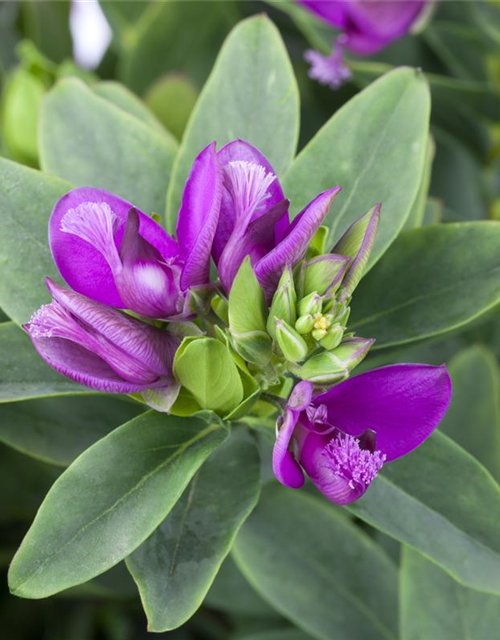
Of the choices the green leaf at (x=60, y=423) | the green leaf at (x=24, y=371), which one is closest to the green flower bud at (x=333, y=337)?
the green leaf at (x=24, y=371)

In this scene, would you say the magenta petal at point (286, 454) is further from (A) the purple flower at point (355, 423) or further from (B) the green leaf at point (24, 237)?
(B) the green leaf at point (24, 237)

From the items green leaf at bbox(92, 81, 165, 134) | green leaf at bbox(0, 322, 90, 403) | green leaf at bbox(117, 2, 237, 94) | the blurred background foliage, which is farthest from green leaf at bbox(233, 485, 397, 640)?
green leaf at bbox(117, 2, 237, 94)

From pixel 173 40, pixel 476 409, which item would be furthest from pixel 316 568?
pixel 173 40

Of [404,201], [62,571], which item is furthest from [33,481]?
[404,201]

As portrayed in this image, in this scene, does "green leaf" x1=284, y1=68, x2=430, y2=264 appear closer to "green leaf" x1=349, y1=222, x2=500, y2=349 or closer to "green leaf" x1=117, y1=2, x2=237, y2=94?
"green leaf" x1=349, y1=222, x2=500, y2=349

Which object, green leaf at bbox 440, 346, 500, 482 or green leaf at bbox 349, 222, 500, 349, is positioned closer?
green leaf at bbox 349, 222, 500, 349

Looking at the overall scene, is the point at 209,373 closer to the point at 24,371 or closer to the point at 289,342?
the point at 289,342
